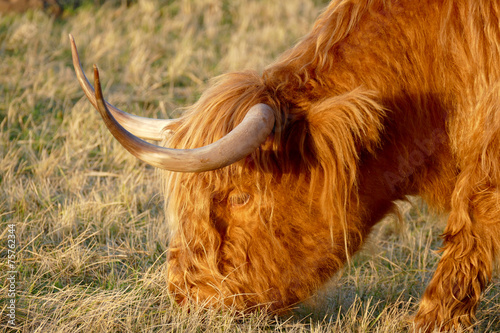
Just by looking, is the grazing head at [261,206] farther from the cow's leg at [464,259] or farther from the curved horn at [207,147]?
the cow's leg at [464,259]

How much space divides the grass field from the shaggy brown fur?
24cm

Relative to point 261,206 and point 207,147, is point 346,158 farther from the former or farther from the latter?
point 207,147

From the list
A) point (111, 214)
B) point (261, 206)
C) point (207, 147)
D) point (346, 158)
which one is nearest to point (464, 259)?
point (346, 158)

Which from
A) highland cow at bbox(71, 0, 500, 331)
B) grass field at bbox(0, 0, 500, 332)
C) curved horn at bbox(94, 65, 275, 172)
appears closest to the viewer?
curved horn at bbox(94, 65, 275, 172)

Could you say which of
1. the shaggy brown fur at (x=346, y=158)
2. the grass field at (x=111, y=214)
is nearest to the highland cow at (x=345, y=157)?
the shaggy brown fur at (x=346, y=158)

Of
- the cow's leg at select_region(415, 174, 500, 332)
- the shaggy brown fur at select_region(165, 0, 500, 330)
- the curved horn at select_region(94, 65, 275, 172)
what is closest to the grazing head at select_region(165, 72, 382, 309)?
the shaggy brown fur at select_region(165, 0, 500, 330)

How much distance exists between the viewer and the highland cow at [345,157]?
2289 mm

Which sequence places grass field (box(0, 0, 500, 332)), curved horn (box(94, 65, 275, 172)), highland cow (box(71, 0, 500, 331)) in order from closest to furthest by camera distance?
curved horn (box(94, 65, 275, 172)), highland cow (box(71, 0, 500, 331)), grass field (box(0, 0, 500, 332))

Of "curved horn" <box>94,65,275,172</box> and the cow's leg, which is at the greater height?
"curved horn" <box>94,65,275,172</box>

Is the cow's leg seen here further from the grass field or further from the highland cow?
the grass field

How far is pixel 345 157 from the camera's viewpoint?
229 centimetres

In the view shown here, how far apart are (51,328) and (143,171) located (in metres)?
1.66

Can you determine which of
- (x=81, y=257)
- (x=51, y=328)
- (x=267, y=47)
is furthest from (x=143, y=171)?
(x=267, y=47)

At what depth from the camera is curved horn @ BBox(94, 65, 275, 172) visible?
1.90 m
